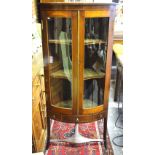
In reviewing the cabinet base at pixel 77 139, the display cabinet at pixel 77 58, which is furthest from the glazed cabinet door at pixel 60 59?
the cabinet base at pixel 77 139

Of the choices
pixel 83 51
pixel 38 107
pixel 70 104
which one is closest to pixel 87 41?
pixel 83 51

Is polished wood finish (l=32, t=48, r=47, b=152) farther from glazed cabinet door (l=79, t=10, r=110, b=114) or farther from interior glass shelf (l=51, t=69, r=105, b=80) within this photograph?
glazed cabinet door (l=79, t=10, r=110, b=114)

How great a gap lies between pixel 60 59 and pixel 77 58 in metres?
0.16

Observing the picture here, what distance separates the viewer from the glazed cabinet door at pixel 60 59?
4.30ft

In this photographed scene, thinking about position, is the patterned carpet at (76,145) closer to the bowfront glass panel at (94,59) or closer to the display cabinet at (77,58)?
the display cabinet at (77,58)

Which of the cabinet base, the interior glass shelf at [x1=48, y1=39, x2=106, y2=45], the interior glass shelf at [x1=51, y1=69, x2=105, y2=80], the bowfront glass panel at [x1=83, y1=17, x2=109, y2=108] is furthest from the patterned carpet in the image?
the interior glass shelf at [x1=48, y1=39, x2=106, y2=45]

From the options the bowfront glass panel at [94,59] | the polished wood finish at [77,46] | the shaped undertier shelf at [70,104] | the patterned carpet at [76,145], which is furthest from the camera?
the patterned carpet at [76,145]

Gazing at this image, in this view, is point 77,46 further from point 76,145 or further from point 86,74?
point 76,145

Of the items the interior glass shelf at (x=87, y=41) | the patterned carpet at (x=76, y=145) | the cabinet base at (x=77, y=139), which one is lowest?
the patterned carpet at (x=76, y=145)
